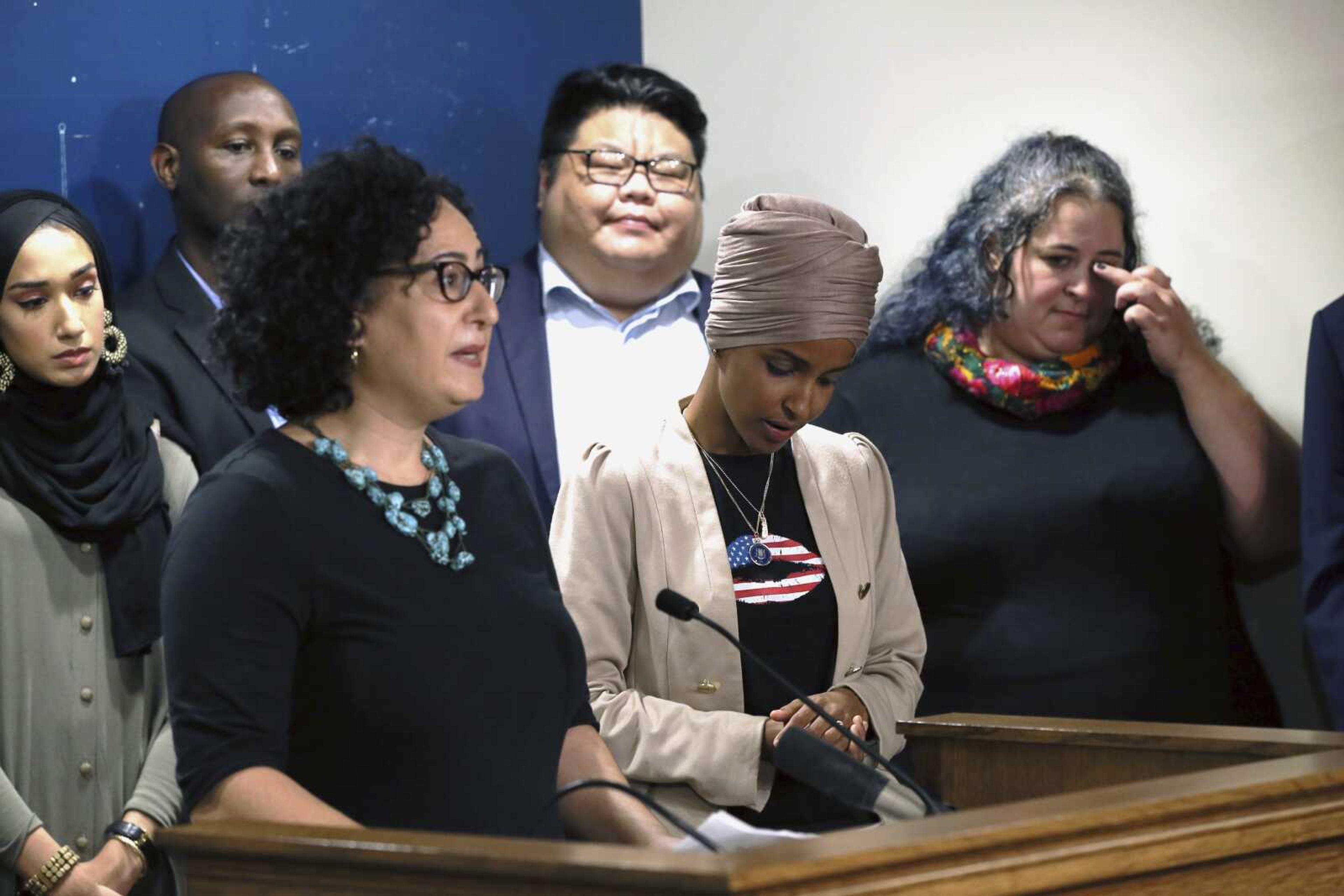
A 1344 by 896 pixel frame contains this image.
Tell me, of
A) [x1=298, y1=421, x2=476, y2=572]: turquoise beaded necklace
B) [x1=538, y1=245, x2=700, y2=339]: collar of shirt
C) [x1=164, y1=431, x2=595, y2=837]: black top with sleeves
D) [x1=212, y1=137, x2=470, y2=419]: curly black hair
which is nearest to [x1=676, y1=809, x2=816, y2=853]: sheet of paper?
[x1=164, y1=431, x2=595, y2=837]: black top with sleeves

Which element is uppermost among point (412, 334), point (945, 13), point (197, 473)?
point (945, 13)

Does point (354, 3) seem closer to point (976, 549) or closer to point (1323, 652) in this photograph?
point (976, 549)

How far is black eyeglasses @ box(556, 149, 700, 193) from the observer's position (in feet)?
11.6

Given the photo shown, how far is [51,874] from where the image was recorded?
243 centimetres

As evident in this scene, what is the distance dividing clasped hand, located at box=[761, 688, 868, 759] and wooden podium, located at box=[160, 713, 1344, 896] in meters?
0.63

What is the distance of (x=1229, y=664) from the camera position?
332 cm

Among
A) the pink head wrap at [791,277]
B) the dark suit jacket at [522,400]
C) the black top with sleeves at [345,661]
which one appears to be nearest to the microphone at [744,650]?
the black top with sleeves at [345,661]

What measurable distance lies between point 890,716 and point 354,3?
2045mm

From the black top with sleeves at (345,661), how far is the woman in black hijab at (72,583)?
85 cm

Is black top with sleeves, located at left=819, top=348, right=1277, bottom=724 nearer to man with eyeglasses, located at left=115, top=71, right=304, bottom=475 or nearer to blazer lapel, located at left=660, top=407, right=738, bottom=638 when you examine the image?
blazer lapel, located at left=660, top=407, right=738, bottom=638

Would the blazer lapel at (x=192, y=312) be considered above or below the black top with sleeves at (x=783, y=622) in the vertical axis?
above

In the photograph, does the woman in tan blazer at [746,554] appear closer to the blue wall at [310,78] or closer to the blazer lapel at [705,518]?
the blazer lapel at [705,518]

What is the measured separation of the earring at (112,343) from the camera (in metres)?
2.63

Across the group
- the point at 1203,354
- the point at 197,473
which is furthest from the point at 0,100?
the point at 1203,354
